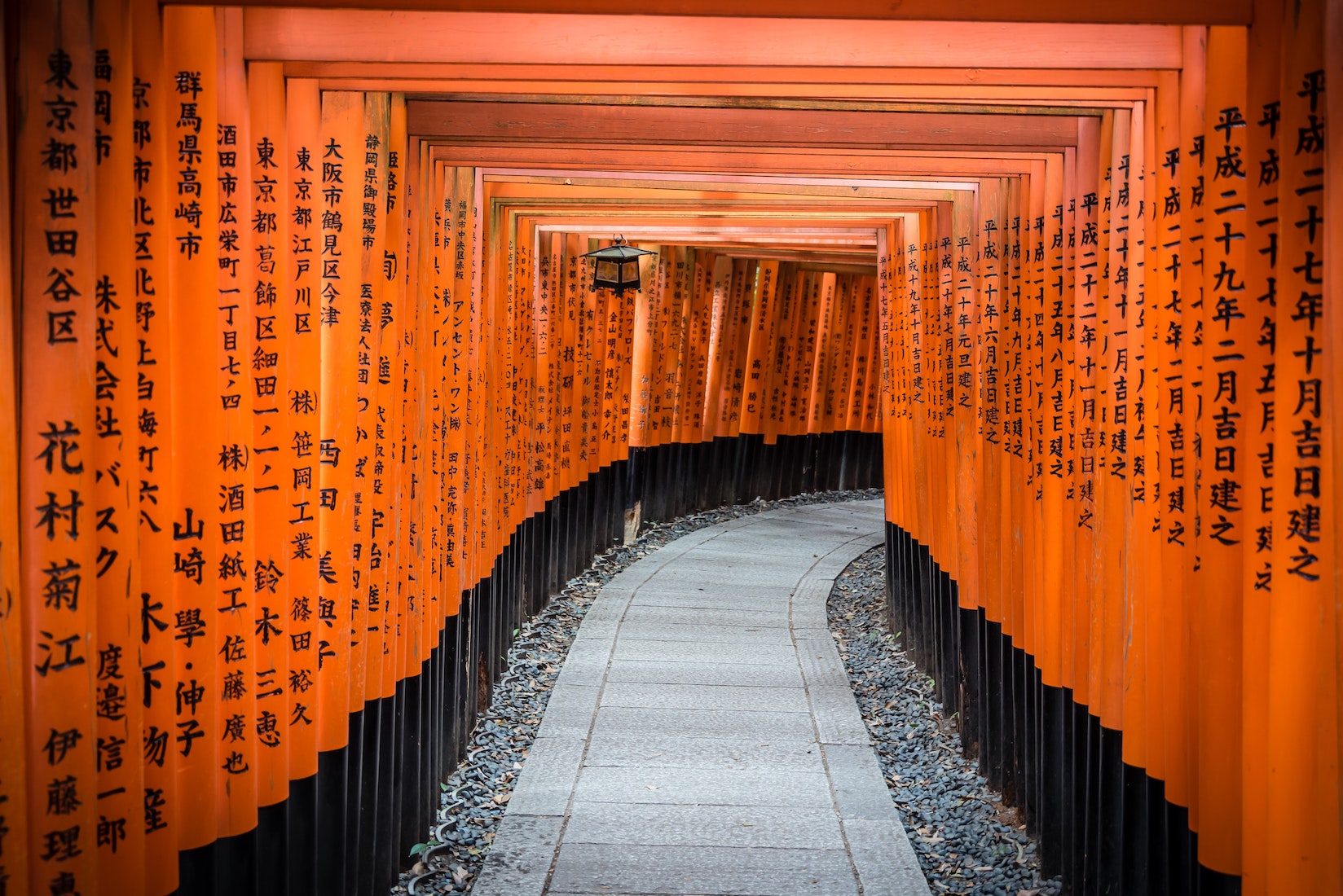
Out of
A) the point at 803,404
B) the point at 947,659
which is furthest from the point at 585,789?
the point at 803,404

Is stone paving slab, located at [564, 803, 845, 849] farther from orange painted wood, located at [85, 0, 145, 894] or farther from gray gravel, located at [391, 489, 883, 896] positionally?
orange painted wood, located at [85, 0, 145, 894]

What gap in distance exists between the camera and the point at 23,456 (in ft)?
7.39

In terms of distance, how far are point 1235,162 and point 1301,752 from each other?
1484 mm

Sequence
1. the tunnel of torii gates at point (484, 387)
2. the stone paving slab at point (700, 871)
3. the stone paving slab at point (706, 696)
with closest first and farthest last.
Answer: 1. the tunnel of torii gates at point (484, 387)
2. the stone paving slab at point (700, 871)
3. the stone paving slab at point (706, 696)

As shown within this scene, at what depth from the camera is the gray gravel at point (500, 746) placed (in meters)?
4.98

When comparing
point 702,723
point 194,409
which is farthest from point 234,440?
point 702,723

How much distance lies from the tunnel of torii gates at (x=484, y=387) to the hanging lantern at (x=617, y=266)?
2.60m

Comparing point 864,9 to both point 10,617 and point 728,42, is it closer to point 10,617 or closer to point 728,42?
point 728,42

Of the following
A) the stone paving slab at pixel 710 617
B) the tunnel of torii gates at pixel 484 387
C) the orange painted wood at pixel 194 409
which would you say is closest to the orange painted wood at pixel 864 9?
the tunnel of torii gates at pixel 484 387

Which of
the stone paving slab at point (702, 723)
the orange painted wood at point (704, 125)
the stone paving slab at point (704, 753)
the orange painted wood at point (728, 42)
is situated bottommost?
the stone paving slab at point (704, 753)

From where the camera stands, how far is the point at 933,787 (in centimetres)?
606

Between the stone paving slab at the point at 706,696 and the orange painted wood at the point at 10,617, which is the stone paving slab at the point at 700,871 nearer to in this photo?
the stone paving slab at the point at 706,696

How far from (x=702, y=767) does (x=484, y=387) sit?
2514 millimetres

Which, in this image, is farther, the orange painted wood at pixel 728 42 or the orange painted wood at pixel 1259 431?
the orange painted wood at pixel 728 42
